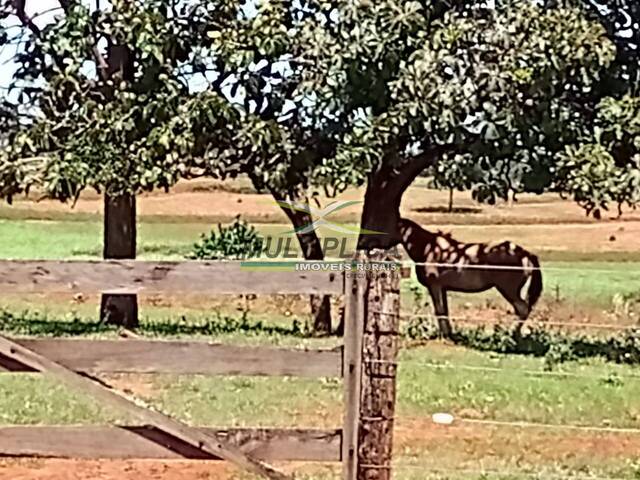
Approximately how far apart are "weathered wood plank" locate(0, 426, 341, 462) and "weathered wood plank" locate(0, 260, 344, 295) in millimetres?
668

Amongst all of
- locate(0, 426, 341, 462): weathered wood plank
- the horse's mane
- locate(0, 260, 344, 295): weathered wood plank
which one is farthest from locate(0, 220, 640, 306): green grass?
locate(0, 260, 344, 295): weathered wood plank

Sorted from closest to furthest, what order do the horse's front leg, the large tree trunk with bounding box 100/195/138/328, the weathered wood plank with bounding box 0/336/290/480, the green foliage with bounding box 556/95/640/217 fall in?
the weathered wood plank with bounding box 0/336/290/480, the green foliage with bounding box 556/95/640/217, the horse's front leg, the large tree trunk with bounding box 100/195/138/328

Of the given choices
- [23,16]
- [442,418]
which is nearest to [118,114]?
[23,16]

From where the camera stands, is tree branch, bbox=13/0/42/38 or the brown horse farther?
tree branch, bbox=13/0/42/38

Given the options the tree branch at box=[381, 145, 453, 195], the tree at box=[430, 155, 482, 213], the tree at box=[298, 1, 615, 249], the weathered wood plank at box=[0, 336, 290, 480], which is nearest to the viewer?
the weathered wood plank at box=[0, 336, 290, 480]

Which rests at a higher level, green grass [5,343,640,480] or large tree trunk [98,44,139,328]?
large tree trunk [98,44,139,328]

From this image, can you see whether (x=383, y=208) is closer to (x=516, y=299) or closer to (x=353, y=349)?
(x=516, y=299)

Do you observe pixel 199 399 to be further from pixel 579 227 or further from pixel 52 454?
pixel 579 227

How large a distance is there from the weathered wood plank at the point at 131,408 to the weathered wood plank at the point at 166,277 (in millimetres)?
332

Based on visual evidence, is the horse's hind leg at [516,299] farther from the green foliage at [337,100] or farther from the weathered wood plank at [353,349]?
the weathered wood plank at [353,349]

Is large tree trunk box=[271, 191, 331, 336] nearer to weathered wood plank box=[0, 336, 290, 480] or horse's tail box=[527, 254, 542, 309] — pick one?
horse's tail box=[527, 254, 542, 309]

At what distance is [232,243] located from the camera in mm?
15344

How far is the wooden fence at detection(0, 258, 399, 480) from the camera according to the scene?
4.64 m

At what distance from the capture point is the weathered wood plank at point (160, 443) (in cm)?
473
